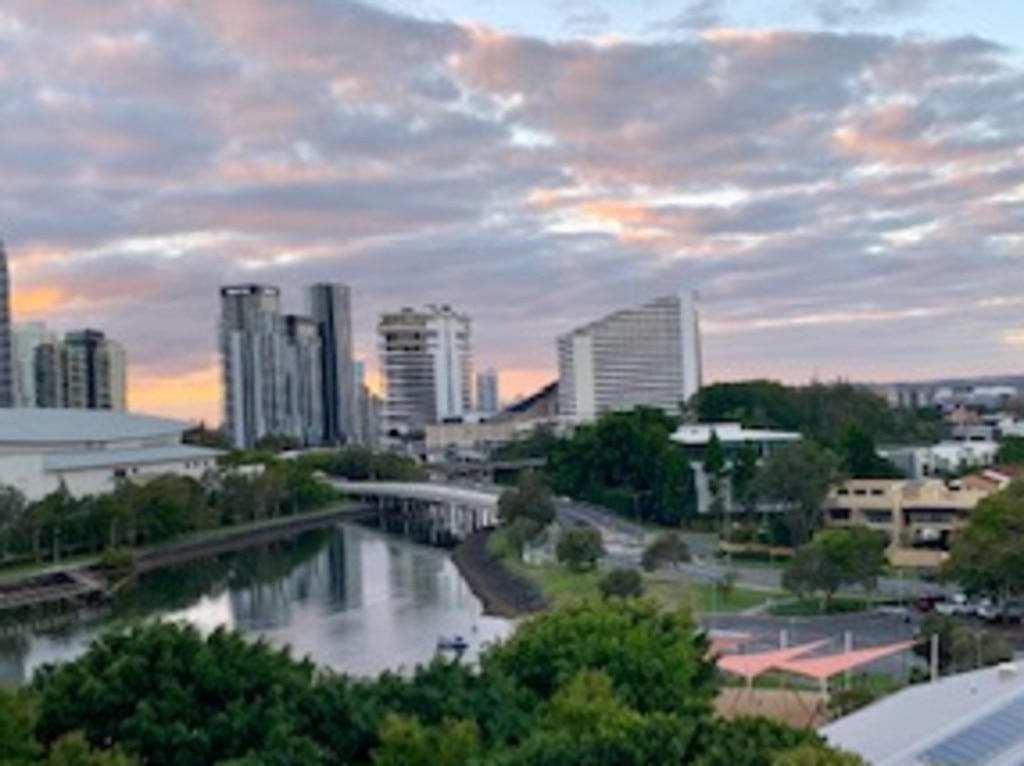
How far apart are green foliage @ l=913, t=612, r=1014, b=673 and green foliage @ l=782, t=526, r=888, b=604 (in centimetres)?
409

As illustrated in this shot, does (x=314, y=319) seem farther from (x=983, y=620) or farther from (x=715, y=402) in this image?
(x=983, y=620)

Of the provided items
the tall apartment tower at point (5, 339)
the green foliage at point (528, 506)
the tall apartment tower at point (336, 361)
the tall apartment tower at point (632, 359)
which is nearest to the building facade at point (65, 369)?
the tall apartment tower at point (5, 339)

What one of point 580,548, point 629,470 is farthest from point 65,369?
point 580,548

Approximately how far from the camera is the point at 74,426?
49688mm

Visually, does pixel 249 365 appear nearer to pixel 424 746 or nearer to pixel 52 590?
pixel 52 590

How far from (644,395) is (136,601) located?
6067cm

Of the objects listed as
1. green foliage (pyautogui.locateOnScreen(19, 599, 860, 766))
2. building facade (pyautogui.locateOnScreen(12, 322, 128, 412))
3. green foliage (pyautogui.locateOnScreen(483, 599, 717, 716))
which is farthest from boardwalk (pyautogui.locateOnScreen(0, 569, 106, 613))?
building facade (pyautogui.locateOnScreen(12, 322, 128, 412))

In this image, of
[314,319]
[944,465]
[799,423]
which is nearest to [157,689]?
[944,465]

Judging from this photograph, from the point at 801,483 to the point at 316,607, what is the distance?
11.5m

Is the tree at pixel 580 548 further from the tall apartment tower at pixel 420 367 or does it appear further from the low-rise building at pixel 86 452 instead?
the tall apartment tower at pixel 420 367

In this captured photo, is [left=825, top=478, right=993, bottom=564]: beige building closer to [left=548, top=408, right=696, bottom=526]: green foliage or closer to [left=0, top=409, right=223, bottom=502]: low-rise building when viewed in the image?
[left=548, top=408, right=696, bottom=526]: green foliage

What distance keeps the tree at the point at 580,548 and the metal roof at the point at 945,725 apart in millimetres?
14548

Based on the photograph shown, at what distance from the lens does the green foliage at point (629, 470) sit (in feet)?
129

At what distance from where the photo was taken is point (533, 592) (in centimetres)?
2791
